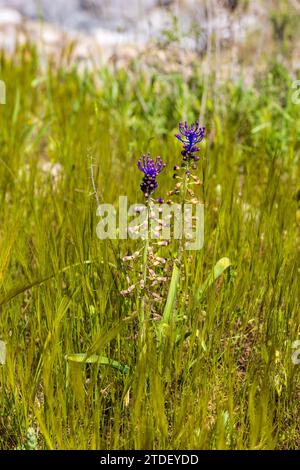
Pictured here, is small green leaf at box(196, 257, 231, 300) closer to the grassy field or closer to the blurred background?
the grassy field

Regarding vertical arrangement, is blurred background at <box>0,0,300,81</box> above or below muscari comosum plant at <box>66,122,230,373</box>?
above

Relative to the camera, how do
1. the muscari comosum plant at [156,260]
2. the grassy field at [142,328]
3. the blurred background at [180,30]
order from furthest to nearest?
the blurred background at [180,30] < the muscari comosum plant at [156,260] < the grassy field at [142,328]

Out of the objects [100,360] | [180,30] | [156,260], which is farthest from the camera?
[180,30]

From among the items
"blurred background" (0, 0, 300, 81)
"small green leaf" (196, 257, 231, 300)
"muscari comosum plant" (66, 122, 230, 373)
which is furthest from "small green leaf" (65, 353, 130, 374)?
"blurred background" (0, 0, 300, 81)

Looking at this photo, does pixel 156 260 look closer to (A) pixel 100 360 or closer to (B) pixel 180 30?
(A) pixel 100 360

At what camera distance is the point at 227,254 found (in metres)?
2.00

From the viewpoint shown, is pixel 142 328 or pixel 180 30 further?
pixel 180 30

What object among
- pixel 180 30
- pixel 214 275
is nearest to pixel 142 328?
pixel 214 275

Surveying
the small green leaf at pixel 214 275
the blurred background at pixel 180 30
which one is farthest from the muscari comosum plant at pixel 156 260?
the blurred background at pixel 180 30

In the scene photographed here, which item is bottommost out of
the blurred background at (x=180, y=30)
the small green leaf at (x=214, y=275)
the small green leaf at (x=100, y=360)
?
the small green leaf at (x=100, y=360)

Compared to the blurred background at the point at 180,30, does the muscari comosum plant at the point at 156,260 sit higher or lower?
lower

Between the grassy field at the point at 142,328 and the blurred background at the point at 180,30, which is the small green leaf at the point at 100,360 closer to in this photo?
the grassy field at the point at 142,328

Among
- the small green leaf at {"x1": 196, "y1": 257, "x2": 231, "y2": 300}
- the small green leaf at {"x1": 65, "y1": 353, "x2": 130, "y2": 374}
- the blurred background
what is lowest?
the small green leaf at {"x1": 65, "y1": 353, "x2": 130, "y2": 374}

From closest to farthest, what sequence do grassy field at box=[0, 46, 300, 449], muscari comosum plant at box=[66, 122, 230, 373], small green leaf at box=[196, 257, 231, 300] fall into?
grassy field at box=[0, 46, 300, 449]
muscari comosum plant at box=[66, 122, 230, 373]
small green leaf at box=[196, 257, 231, 300]
